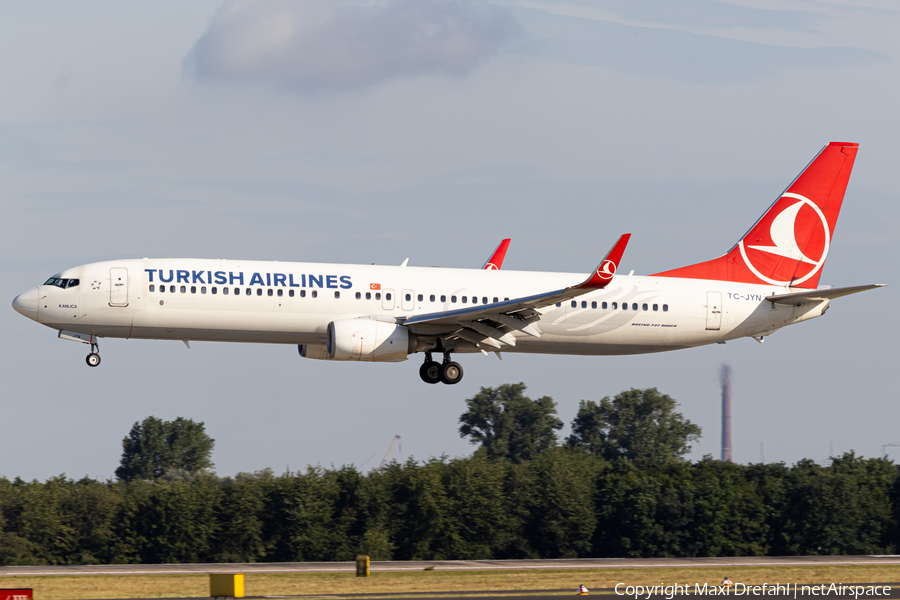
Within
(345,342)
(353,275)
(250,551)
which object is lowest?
(250,551)

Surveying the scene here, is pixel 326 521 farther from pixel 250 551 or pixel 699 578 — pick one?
pixel 699 578

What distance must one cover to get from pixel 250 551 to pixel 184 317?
5202cm

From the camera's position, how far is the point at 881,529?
3720 inches

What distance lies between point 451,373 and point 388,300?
434 centimetres

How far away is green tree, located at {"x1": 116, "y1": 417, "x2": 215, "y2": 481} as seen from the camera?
15862 cm

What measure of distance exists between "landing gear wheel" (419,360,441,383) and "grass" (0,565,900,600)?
793cm

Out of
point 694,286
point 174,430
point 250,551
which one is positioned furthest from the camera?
point 174,430

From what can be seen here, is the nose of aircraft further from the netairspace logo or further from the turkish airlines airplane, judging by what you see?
the netairspace logo

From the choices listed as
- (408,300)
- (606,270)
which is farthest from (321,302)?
(606,270)

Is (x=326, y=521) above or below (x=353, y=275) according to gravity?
below

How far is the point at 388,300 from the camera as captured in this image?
45.0m

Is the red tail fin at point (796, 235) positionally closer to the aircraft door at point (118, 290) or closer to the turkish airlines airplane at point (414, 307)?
the turkish airlines airplane at point (414, 307)

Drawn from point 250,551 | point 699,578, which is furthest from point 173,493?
point 699,578

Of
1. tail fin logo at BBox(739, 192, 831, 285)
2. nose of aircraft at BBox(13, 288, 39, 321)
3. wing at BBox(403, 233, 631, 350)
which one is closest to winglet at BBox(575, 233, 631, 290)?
wing at BBox(403, 233, 631, 350)
